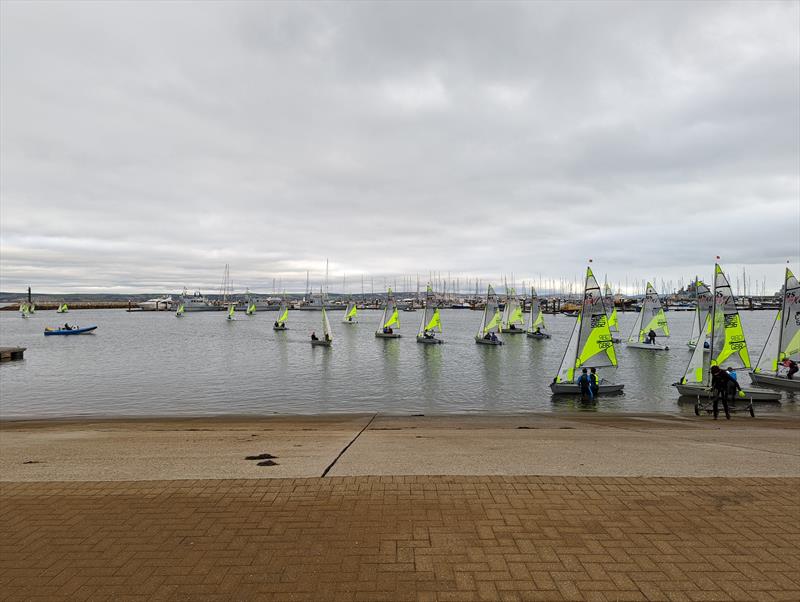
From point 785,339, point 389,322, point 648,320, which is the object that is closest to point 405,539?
point 785,339

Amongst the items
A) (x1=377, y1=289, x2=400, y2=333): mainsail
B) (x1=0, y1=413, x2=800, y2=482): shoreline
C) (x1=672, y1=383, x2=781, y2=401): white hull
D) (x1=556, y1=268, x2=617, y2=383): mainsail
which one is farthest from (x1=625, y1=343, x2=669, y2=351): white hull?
(x1=0, y1=413, x2=800, y2=482): shoreline

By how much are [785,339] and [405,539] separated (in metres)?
32.6

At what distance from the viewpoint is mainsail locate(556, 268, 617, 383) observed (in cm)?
2617

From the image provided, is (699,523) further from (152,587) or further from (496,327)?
(496,327)

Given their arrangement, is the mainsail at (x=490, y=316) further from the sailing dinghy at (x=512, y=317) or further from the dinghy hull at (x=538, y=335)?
the sailing dinghy at (x=512, y=317)

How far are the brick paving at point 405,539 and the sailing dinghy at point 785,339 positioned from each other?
26160 mm

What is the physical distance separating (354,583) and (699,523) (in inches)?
174

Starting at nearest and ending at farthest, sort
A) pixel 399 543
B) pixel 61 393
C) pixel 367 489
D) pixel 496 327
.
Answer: pixel 399 543 → pixel 367 489 → pixel 61 393 → pixel 496 327

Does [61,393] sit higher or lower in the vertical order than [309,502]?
lower

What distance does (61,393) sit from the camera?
28562mm

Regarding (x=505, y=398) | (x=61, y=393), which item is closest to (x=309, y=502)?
(x=505, y=398)

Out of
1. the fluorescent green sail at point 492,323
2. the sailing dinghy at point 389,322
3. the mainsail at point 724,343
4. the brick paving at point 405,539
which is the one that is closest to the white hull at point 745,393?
the mainsail at point 724,343

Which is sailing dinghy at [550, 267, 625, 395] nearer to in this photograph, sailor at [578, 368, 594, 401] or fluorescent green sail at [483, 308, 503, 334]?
sailor at [578, 368, 594, 401]

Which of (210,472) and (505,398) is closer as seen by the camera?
(210,472)
